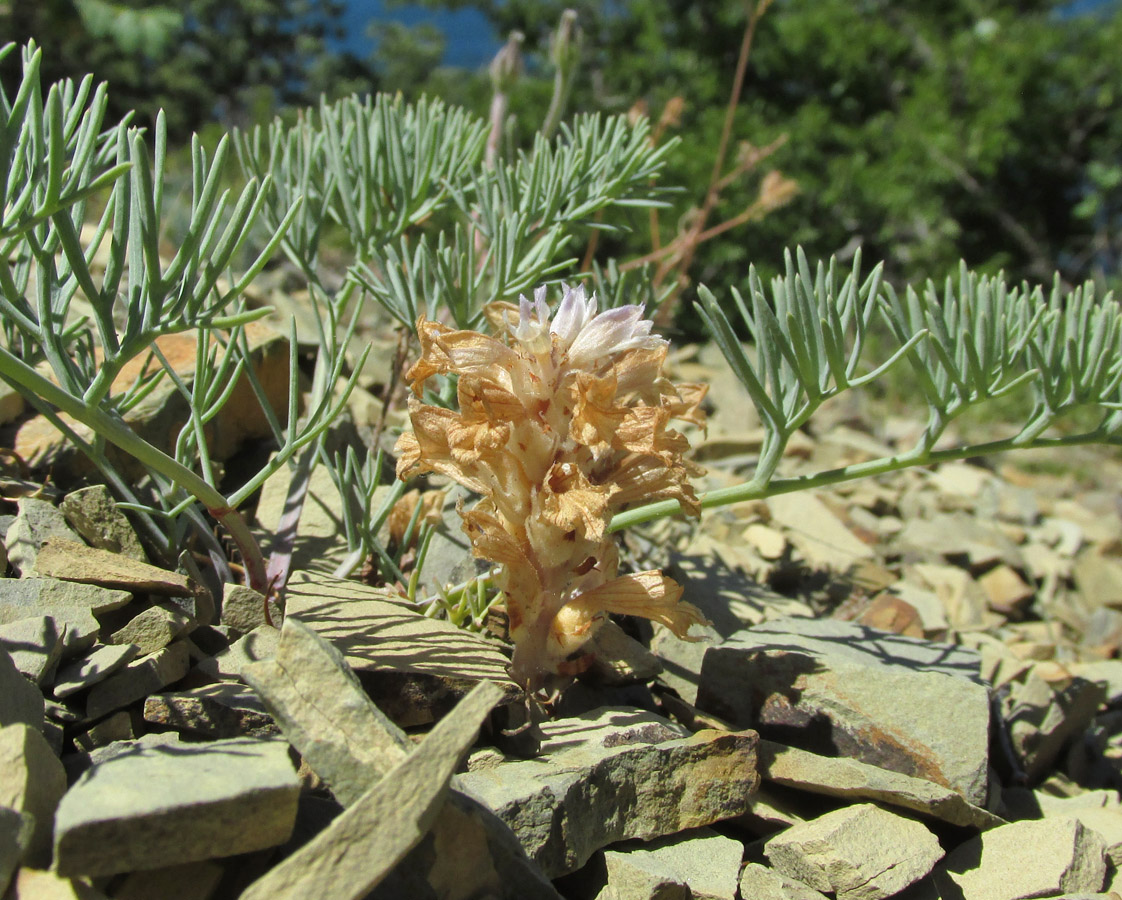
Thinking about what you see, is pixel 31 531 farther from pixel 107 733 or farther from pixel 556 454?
pixel 556 454

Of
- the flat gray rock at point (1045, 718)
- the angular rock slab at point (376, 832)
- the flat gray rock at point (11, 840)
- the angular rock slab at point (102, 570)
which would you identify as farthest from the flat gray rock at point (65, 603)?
the flat gray rock at point (1045, 718)

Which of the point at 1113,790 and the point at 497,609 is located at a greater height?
the point at 497,609

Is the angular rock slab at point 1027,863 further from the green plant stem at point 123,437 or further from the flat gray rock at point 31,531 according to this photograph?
the flat gray rock at point 31,531

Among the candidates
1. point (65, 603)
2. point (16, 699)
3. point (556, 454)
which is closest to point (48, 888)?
point (16, 699)

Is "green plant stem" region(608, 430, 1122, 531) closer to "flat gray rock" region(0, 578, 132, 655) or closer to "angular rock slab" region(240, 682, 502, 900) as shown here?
"angular rock slab" region(240, 682, 502, 900)

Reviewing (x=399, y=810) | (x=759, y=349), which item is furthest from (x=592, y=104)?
(x=399, y=810)

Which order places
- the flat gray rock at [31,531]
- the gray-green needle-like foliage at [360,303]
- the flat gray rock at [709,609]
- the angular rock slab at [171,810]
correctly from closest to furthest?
the angular rock slab at [171,810]
the gray-green needle-like foliage at [360,303]
the flat gray rock at [31,531]
the flat gray rock at [709,609]

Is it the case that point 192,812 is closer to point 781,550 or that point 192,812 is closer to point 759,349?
point 759,349
